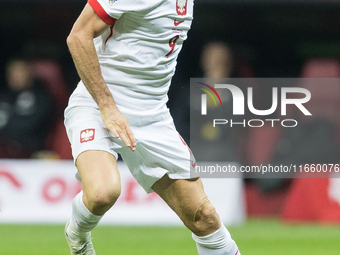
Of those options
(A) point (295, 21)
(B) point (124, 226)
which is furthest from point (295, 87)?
(B) point (124, 226)

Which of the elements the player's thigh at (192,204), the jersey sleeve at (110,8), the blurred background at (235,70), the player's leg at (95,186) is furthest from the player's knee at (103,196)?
the blurred background at (235,70)

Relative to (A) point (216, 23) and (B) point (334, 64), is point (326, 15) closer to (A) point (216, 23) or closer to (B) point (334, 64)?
(B) point (334, 64)

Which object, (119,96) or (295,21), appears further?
(295,21)

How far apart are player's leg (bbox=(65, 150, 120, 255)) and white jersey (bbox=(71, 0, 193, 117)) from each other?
1.29ft

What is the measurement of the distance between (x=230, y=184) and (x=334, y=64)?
332cm

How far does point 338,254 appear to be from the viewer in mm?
6207

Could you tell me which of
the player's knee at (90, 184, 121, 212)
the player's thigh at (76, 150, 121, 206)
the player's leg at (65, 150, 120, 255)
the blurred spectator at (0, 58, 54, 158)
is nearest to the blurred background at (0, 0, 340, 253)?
the blurred spectator at (0, 58, 54, 158)

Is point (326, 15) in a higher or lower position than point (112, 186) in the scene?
lower

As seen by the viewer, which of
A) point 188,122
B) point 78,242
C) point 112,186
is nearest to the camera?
point 112,186

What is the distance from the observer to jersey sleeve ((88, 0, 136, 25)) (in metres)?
3.98

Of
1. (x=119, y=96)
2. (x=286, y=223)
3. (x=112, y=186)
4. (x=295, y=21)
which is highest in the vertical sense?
(x=119, y=96)

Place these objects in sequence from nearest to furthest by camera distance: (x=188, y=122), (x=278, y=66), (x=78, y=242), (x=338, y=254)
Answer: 1. (x=78, y=242)
2. (x=338, y=254)
3. (x=188, y=122)
4. (x=278, y=66)

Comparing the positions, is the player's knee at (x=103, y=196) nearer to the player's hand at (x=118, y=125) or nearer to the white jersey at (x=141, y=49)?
the player's hand at (x=118, y=125)

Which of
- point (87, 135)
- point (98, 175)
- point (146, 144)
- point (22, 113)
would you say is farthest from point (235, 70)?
point (98, 175)
